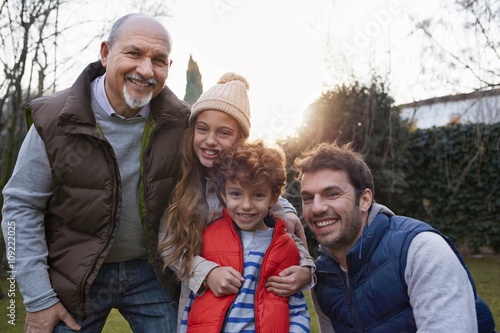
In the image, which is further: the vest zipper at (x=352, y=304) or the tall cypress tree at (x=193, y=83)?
the tall cypress tree at (x=193, y=83)

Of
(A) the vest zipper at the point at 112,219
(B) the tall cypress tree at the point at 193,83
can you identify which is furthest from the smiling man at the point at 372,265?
(B) the tall cypress tree at the point at 193,83

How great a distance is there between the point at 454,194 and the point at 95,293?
9076 mm

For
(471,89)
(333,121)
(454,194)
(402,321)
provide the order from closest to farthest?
(402,321)
(471,89)
(333,121)
(454,194)

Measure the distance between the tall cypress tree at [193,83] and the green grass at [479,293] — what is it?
1.99 metres

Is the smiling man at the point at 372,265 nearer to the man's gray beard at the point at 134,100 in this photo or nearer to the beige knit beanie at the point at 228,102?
the beige knit beanie at the point at 228,102

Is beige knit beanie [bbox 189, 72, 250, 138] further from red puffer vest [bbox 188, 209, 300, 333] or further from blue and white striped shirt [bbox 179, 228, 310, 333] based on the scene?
blue and white striped shirt [bbox 179, 228, 310, 333]

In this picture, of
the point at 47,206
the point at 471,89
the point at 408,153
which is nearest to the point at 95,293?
the point at 47,206

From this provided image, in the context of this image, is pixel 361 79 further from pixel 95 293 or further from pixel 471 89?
pixel 95 293

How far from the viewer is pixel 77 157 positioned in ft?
7.12

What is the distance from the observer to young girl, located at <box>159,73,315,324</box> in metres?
2.21

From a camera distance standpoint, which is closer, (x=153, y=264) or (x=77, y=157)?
(x=77, y=157)

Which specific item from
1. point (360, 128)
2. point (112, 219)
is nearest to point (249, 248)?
point (112, 219)

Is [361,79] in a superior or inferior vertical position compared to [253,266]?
superior

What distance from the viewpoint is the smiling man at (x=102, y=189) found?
84.7 inches
